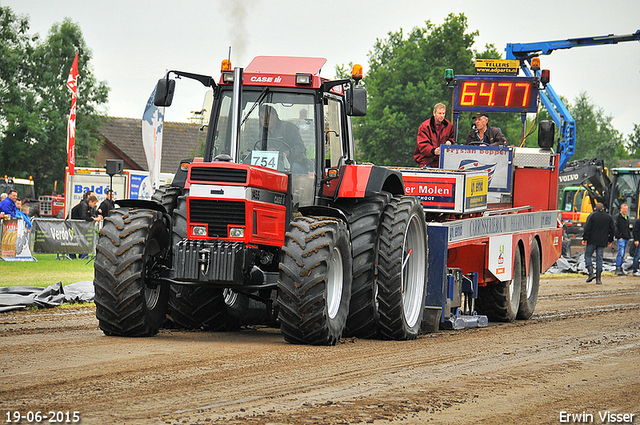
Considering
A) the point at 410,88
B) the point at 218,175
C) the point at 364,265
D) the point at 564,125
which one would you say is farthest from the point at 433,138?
the point at 410,88

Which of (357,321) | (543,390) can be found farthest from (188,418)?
(357,321)

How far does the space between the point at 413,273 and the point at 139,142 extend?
4831 centimetres

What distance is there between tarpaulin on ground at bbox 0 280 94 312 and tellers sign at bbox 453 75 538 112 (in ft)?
22.5

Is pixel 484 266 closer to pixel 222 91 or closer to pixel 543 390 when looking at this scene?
pixel 222 91

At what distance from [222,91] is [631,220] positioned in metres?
26.5

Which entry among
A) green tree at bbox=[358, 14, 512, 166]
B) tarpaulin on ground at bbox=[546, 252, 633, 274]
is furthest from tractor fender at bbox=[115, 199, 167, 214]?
green tree at bbox=[358, 14, 512, 166]

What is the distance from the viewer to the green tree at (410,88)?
5481cm

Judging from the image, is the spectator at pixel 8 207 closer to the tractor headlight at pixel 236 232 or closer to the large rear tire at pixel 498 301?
the large rear tire at pixel 498 301

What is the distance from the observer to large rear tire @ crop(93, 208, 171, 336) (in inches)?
316

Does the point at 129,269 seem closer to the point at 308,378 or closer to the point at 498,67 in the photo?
the point at 308,378

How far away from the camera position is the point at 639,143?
293 ft

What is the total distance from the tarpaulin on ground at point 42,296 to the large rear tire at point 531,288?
260 inches

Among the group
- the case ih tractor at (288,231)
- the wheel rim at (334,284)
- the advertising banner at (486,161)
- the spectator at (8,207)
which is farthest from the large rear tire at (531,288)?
the spectator at (8,207)

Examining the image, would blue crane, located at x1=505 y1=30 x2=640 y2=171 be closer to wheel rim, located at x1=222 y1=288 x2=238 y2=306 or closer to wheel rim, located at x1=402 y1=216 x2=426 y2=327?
wheel rim, located at x1=402 y1=216 x2=426 y2=327
